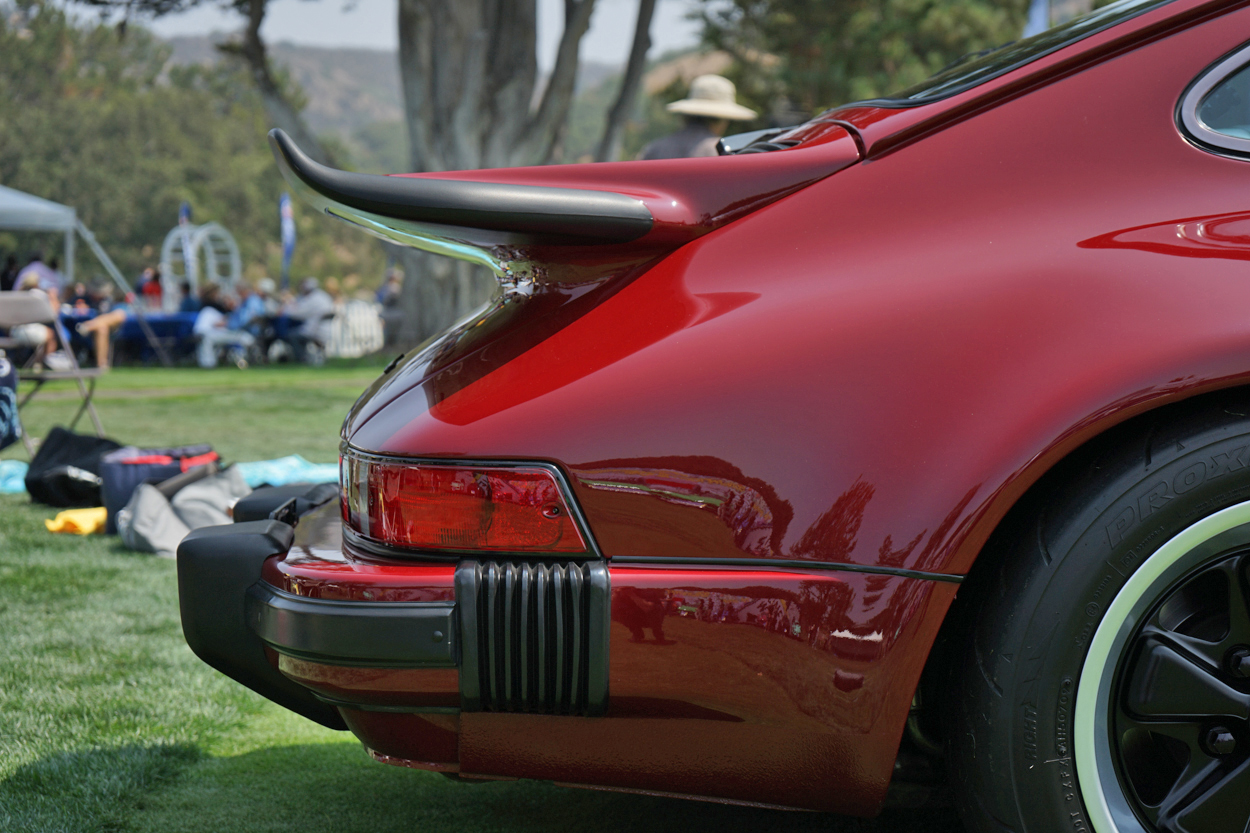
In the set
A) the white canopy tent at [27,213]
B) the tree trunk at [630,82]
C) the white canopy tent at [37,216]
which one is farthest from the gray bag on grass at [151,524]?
the white canopy tent at [27,213]

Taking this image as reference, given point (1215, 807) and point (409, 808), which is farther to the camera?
point (409, 808)

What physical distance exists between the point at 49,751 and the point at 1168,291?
2.38m

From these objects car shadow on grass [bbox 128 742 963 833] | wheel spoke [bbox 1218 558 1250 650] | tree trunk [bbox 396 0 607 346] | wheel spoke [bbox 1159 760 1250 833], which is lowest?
car shadow on grass [bbox 128 742 963 833]

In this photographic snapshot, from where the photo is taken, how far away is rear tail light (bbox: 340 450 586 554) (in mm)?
1356

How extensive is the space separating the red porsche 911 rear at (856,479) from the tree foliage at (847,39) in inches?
962

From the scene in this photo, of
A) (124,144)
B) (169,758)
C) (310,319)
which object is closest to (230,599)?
(169,758)

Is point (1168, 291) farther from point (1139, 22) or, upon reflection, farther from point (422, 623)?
point (422, 623)

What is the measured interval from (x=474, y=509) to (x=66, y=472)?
174 inches

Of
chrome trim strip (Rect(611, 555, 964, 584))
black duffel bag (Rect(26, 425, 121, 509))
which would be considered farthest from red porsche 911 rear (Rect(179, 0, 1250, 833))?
black duffel bag (Rect(26, 425, 121, 509))

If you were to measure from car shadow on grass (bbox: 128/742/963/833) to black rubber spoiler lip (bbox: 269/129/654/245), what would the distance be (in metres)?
1.17

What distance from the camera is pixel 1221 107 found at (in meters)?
1.45

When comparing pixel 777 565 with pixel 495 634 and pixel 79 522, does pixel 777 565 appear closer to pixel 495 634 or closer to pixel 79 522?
pixel 495 634

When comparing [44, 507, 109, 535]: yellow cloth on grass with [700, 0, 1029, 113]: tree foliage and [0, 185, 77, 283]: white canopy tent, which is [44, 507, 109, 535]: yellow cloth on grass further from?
[700, 0, 1029, 113]: tree foliage

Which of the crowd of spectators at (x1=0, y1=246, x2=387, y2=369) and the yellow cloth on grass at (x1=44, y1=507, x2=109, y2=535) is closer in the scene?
the yellow cloth on grass at (x1=44, y1=507, x2=109, y2=535)
